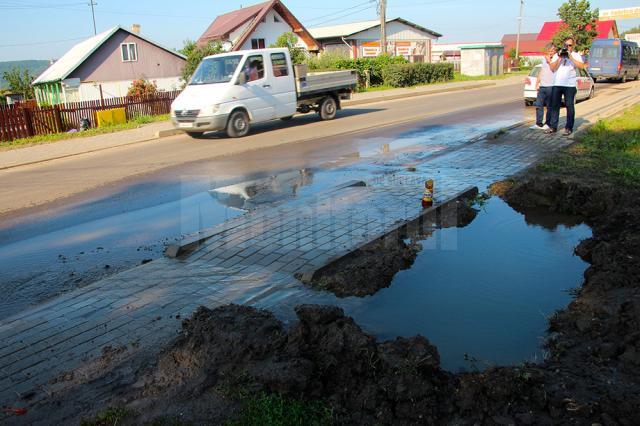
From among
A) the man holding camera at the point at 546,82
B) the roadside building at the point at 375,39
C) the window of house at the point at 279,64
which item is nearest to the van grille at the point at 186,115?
the window of house at the point at 279,64

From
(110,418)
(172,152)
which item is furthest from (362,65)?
(110,418)

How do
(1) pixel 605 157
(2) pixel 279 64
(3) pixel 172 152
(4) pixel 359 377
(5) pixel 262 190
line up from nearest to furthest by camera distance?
1. (4) pixel 359 377
2. (5) pixel 262 190
3. (1) pixel 605 157
4. (3) pixel 172 152
5. (2) pixel 279 64

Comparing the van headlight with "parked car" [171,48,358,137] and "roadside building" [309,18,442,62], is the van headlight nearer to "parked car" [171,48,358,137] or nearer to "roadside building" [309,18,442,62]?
"parked car" [171,48,358,137]

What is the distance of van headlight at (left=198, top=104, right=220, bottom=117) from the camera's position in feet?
46.6

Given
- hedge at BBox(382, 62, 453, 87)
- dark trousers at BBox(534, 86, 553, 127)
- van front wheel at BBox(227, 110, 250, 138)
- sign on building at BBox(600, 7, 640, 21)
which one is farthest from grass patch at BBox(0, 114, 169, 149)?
sign on building at BBox(600, 7, 640, 21)

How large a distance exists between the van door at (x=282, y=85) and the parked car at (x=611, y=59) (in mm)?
22242

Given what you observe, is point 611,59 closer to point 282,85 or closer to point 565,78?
point 565,78

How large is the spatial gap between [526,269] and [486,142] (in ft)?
23.1

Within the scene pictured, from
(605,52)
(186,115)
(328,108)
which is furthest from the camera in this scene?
(605,52)

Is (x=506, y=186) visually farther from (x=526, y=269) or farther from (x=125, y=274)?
(x=125, y=274)

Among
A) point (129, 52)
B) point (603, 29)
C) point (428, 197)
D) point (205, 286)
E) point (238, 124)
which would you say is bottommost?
point (205, 286)

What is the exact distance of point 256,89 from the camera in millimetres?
15008

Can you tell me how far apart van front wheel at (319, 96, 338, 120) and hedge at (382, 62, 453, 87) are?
52.1ft

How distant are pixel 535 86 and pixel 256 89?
10.2 metres
